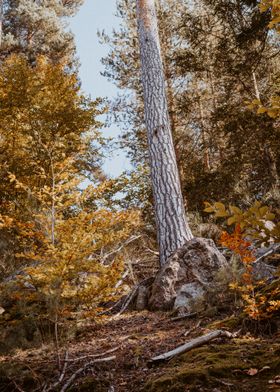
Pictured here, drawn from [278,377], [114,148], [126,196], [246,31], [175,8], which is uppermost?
[175,8]

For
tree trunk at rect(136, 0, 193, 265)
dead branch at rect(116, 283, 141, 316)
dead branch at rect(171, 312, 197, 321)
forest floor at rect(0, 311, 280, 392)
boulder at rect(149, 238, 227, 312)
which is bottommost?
forest floor at rect(0, 311, 280, 392)

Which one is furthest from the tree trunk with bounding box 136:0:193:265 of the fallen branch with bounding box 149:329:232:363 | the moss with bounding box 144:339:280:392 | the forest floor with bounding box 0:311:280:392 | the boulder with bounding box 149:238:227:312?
the moss with bounding box 144:339:280:392

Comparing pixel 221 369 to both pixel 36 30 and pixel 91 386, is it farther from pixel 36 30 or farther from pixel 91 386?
pixel 36 30

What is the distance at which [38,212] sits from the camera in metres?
4.35

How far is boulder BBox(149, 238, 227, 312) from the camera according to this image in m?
5.44

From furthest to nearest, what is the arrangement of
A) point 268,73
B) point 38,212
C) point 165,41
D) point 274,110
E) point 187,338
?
point 165,41, point 268,73, point 38,212, point 187,338, point 274,110

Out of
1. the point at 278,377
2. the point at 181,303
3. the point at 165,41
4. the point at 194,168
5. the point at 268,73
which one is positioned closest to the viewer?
the point at 278,377

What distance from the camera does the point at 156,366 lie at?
277cm

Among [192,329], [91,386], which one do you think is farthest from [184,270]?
[91,386]

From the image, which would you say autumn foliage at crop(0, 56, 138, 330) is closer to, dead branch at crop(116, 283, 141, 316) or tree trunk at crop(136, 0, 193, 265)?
dead branch at crop(116, 283, 141, 316)

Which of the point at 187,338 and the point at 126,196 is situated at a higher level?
the point at 126,196

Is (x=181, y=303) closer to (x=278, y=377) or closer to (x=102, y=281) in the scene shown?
(x=102, y=281)

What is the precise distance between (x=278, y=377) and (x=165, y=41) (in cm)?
1242

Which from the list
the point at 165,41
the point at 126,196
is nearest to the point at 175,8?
the point at 165,41
